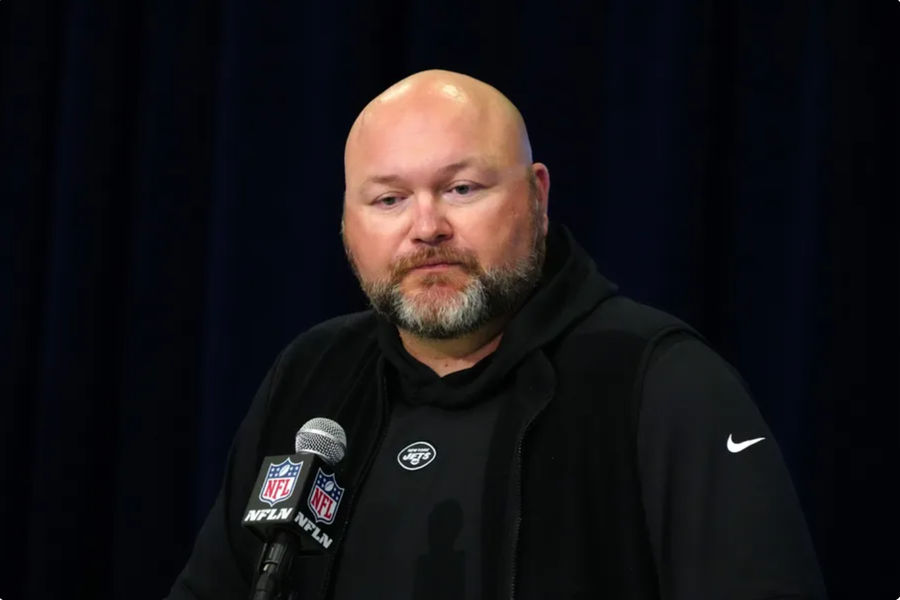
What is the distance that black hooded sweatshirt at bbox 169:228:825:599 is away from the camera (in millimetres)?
1442

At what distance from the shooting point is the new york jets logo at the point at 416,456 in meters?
1.68

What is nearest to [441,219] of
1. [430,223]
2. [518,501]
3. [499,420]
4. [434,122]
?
[430,223]

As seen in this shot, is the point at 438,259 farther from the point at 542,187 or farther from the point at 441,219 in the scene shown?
the point at 542,187

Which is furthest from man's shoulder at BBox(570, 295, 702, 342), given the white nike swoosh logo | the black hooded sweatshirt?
the white nike swoosh logo

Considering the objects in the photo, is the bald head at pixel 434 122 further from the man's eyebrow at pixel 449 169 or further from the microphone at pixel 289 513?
the microphone at pixel 289 513

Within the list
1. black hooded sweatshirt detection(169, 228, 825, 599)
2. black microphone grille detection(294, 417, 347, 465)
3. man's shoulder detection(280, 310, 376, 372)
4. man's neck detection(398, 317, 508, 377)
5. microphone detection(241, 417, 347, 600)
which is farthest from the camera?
man's shoulder detection(280, 310, 376, 372)

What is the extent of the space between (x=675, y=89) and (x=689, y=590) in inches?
48.2

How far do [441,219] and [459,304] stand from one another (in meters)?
0.12

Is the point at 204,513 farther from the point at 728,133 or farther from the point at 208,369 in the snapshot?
the point at 728,133

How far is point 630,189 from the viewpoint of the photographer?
243 cm

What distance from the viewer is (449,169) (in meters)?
1.69

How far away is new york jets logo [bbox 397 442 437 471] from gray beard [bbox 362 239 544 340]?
0.16m

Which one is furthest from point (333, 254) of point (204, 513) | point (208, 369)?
point (204, 513)

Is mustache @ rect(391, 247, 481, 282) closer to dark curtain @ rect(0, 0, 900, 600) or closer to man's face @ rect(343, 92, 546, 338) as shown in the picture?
man's face @ rect(343, 92, 546, 338)
